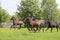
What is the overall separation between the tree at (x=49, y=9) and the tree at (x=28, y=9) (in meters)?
9.92

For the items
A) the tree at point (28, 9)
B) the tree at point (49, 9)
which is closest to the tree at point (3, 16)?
the tree at point (28, 9)

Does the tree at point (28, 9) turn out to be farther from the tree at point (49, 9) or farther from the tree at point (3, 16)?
the tree at point (49, 9)

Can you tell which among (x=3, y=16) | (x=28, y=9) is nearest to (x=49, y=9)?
(x=28, y=9)

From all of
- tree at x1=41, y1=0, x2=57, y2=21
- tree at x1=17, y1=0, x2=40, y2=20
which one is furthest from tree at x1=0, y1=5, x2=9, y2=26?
tree at x1=41, y1=0, x2=57, y2=21

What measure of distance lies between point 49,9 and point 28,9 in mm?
19780

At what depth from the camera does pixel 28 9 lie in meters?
68.3

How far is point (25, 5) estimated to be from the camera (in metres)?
69.6

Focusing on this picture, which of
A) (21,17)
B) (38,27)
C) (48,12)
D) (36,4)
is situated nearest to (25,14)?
(21,17)

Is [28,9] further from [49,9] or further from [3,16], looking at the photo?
[49,9]

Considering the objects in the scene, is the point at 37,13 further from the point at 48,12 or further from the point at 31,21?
the point at 31,21

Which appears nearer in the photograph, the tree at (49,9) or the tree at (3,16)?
the tree at (3,16)

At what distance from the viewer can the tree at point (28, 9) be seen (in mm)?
67312

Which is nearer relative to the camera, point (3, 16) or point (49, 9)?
point (3, 16)

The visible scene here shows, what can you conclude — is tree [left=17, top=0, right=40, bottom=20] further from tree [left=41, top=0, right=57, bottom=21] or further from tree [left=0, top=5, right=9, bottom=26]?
tree [left=41, top=0, right=57, bottom=21]
